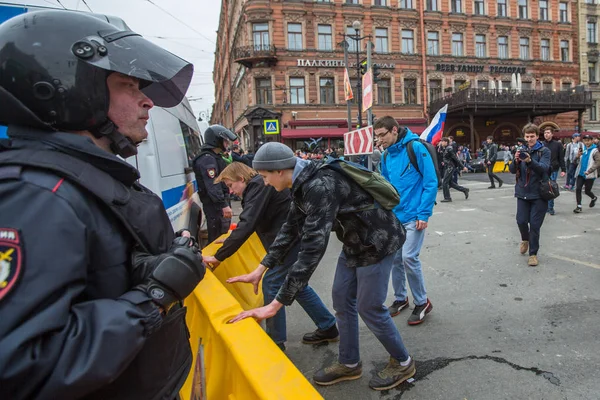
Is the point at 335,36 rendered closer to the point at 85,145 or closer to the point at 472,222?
the point at 472,222

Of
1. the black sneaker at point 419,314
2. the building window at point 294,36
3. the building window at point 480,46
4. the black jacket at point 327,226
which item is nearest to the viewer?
the black jacket at point 327,226

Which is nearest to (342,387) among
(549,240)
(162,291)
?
(162,291)

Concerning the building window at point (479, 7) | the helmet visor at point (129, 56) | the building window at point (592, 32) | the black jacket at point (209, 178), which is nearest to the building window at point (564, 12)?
the building window at point (592, 32)

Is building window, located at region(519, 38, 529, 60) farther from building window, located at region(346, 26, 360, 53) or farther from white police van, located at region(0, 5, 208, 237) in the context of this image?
white police van, located at region(0, 5, 208, 237)

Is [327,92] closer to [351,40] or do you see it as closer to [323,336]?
[351,40]

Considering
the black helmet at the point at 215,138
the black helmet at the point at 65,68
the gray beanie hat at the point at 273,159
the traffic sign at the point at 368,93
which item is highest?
the traffic sign at the point at 368,93

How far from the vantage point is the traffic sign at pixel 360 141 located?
719cm

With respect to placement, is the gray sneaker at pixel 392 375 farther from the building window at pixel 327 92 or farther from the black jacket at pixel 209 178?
the building window at pixel 327 92

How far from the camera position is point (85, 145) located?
1.03 metres

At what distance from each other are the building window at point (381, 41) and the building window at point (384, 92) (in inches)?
100

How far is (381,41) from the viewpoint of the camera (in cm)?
3194

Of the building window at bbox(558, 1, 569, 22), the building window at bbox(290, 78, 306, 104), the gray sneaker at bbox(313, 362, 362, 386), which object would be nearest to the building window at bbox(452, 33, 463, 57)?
the building window at bbox(558, 1, 569, 22)

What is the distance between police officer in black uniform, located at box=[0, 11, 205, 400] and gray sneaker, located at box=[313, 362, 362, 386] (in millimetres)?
1705

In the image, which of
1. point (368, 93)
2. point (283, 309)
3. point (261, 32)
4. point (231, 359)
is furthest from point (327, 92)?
point (231, 359)
